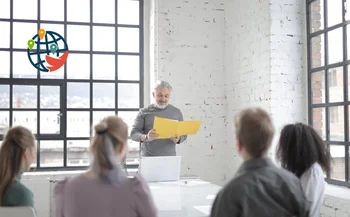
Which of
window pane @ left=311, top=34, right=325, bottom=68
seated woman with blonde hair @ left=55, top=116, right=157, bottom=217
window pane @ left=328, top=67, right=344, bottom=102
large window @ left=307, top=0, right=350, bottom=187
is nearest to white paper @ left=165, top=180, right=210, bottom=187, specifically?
large window @ left=307, top=0, right=350, bottom=187

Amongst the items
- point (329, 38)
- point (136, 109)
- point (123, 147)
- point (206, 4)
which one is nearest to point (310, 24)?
point (329, 38)

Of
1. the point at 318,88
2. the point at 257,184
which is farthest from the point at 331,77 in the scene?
the point at 257,184

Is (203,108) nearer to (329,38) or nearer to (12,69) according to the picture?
(329,38)

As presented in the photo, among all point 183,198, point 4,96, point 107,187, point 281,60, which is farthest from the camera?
point 4,96

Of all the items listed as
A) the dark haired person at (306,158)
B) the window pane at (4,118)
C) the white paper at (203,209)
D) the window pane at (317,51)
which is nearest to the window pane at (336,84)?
the window pane at (317,51)

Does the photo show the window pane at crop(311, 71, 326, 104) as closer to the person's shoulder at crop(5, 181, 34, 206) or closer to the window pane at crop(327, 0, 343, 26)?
the window pane at crop(327, 0, 343, 26)

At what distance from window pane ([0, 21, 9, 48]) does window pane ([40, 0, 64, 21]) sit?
0.42 metres

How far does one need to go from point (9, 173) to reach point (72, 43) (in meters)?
3.39

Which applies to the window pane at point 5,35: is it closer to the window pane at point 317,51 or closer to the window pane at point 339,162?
the window pane at point 317,51

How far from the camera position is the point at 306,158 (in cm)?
224

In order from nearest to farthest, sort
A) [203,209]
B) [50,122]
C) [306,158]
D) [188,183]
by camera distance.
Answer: [306,158] → [203,209] → [188,183] → [50,122]

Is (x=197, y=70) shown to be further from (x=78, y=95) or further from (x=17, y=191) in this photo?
(x=17, y=191)

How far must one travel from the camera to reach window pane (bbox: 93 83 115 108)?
5383mm

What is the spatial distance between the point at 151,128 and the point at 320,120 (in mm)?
1690
